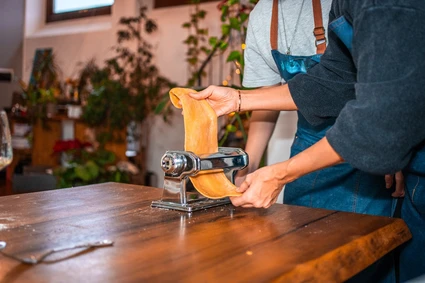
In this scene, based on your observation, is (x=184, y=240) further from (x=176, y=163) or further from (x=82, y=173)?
(x=82, y=173)

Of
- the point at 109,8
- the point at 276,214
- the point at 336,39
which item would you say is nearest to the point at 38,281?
the point at 276,214

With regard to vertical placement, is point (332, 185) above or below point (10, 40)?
below

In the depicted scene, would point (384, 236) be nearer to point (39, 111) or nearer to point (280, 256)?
point (280, 256)

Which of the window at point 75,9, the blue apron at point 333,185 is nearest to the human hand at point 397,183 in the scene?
the blue apron at point 333,185

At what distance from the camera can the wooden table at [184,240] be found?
0.82 m

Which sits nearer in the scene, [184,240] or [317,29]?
[184,240]

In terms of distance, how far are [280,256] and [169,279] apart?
8.5 inches

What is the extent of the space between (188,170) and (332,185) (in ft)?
1.98

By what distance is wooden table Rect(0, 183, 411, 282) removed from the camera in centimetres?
82

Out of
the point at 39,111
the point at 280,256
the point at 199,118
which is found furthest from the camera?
the point at 39,111

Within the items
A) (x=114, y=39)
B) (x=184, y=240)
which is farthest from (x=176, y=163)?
(x=114, y=39)

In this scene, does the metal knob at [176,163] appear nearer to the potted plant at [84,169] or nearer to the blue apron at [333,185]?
the blue apron at [333,185]

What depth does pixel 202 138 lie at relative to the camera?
1372 mm

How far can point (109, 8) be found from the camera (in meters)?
6.97
